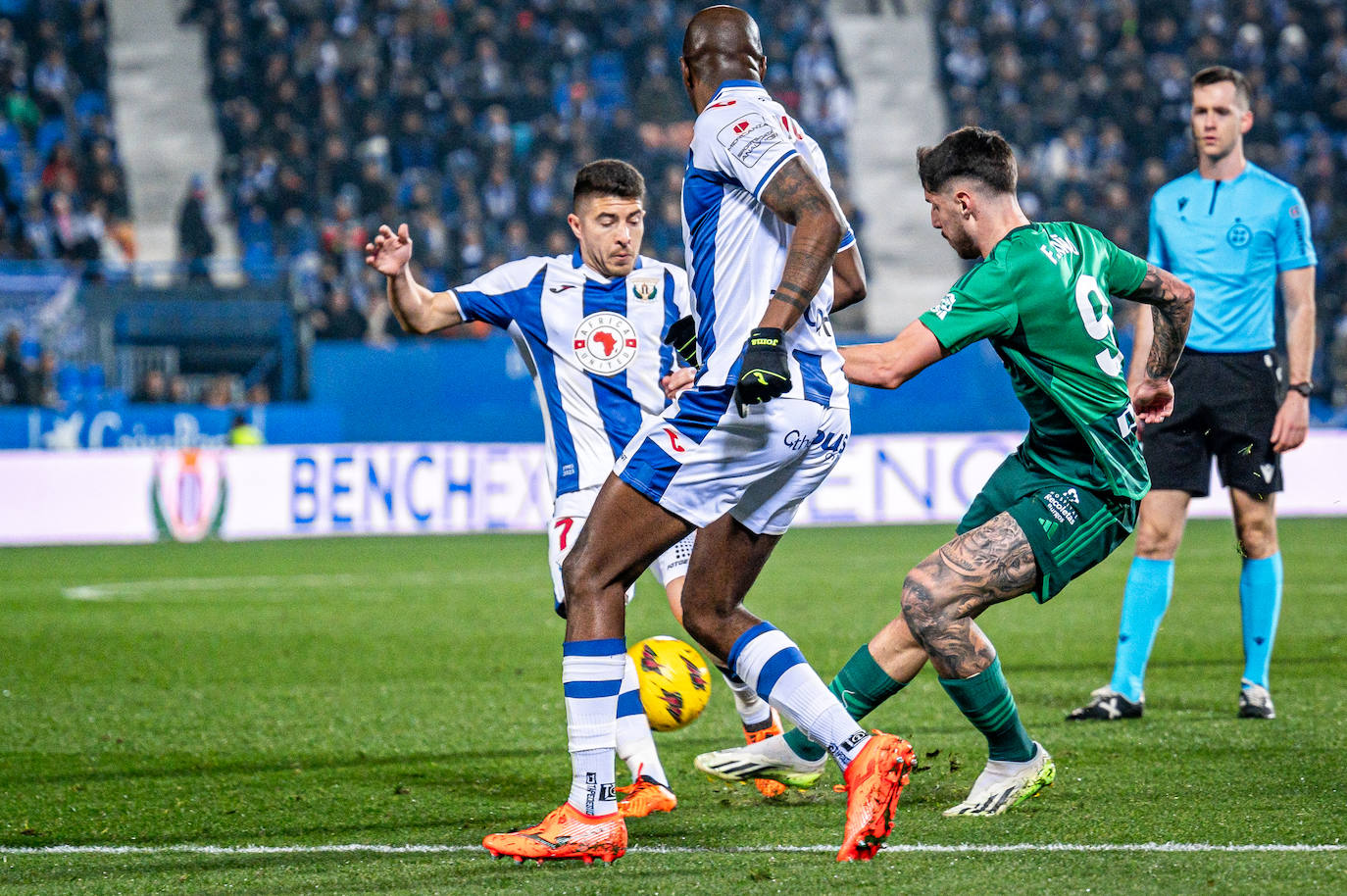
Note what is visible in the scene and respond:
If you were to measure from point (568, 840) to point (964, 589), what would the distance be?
127cm

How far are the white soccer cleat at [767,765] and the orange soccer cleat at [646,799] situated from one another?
0.16 meters

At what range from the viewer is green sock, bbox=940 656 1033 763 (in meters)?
4.33

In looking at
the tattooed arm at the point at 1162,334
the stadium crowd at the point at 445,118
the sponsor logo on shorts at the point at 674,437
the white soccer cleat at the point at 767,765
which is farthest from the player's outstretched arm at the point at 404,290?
the stadium crowd at the point at 445,118

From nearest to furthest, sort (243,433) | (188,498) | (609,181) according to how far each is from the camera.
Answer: (609,181) → (188,498) → (243,433)

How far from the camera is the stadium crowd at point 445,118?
21.2 metres

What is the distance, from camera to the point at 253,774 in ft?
17.5

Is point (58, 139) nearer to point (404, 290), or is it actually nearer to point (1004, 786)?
point (404, 290)

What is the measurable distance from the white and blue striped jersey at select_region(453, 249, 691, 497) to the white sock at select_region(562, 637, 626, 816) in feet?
4.03

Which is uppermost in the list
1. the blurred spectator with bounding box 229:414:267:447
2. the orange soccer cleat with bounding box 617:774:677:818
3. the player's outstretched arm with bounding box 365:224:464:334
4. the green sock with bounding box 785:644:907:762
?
the player's outstretched arm with bounding box 365:224:464:334

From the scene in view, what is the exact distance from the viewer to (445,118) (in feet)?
77.4

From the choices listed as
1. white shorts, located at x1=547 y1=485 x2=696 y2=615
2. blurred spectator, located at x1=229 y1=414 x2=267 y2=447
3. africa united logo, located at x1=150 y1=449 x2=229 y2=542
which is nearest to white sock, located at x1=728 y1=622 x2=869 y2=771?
white shorts, located at x1=547 y1=485 x2=696 y2=615

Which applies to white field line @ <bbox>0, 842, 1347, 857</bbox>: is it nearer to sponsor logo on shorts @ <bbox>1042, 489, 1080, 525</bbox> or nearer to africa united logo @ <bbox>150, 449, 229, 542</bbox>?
sponsor logo on shorts @ <bbox>1042, 489, 1080, 525</bbox>

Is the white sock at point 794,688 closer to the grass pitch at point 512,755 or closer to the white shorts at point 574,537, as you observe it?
the grass pitch at point 512,755

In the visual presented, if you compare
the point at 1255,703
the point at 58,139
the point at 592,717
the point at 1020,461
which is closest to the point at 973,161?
the point at 1020,461
